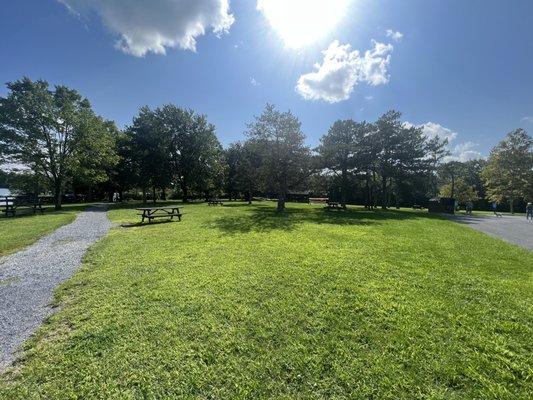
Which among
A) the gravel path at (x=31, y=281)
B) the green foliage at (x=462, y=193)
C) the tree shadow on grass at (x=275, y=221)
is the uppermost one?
the green foliage at (x=462, y=193)

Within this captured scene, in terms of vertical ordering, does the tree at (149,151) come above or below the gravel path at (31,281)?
above

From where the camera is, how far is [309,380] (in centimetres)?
297

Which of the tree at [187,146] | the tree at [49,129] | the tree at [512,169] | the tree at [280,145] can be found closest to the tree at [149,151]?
the tree at [187,146]

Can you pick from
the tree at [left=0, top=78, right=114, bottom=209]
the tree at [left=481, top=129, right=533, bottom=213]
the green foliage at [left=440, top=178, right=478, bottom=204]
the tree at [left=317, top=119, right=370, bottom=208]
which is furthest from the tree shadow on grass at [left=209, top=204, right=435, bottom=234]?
the green foliage at [left=440, top=178, right=478, bottom=204]

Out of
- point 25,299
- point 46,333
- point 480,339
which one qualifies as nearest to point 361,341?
point 480,339

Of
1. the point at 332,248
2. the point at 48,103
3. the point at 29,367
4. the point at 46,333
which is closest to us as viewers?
the point at 29,367

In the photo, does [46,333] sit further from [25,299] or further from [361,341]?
[361,341]

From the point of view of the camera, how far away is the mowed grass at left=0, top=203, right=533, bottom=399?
289cm

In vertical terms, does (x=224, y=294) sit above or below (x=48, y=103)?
below

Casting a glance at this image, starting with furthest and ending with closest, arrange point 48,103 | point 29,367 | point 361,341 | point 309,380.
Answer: point 48,103, point 361,341, point 29,367, point 309,380

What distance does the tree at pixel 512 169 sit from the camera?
3666cm

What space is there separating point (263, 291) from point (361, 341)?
6.84ft

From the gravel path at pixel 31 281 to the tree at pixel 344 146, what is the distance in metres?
25.7

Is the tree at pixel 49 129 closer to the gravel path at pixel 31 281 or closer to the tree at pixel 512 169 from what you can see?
the gravel path at pixel 31 281
